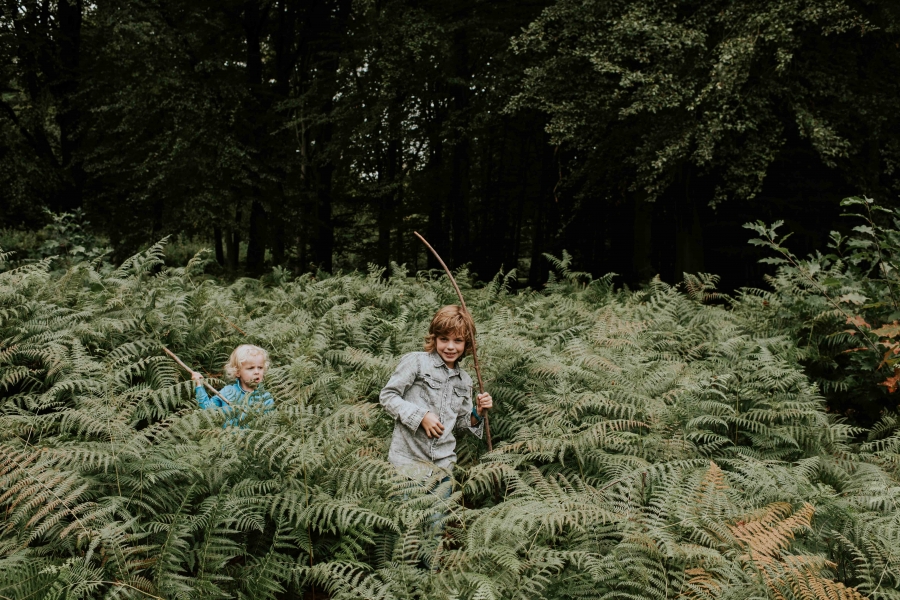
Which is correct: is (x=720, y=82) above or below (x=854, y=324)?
above

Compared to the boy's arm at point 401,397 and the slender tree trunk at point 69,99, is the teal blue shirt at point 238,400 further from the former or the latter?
the slender tree trunk at point 69,99

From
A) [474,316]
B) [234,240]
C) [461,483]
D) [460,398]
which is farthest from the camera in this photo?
[234,240]

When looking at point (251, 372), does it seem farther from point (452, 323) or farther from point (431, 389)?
point (452, 323)

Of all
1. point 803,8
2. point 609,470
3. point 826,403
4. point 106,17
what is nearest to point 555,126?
point 803,8

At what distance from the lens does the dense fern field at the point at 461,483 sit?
8.80 feet

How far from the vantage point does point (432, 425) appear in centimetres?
362

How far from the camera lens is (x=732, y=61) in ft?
28.6

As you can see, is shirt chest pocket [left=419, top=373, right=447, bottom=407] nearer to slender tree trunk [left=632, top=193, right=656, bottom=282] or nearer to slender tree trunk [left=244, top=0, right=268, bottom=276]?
slender tree trunk [left=632, top=193, right=656, bottom=282]

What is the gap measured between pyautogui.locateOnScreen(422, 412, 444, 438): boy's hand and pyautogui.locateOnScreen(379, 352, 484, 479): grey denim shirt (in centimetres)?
4

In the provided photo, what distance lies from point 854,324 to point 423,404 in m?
3.98

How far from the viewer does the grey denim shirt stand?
146 inches

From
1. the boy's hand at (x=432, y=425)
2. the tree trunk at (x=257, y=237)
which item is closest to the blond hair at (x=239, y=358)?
the boy's hand at (x=432, y=425)

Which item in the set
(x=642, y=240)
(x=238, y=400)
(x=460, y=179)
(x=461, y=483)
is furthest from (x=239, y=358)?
(x=460, y=179)

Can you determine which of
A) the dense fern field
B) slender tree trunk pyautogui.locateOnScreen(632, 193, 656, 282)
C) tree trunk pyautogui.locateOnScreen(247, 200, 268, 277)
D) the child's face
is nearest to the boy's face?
the dense fern field
